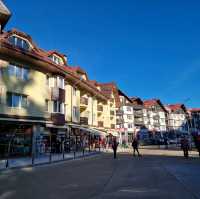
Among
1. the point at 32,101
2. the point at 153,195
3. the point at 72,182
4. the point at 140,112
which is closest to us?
the point at 153,195

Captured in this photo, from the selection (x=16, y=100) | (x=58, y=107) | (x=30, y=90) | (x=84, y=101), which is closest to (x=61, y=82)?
(x=58, y=107)

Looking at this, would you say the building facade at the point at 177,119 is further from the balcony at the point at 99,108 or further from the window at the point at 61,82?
the window at the point at 61,82

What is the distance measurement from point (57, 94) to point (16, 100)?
5927 mm

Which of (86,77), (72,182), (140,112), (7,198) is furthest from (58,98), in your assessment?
(140,112)

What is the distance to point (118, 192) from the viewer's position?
8406mm

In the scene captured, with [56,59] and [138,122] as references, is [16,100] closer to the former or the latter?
A: [56,59]

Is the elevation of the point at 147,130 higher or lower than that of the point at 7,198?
higher

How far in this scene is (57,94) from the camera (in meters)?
30.8

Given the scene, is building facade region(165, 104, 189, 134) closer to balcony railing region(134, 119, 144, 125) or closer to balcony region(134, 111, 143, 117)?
balcony railing region(134, 119, 144, 125)

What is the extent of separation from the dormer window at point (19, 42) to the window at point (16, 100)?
17.0 feet

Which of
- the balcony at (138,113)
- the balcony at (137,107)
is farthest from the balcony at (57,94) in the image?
the balcony at (138,113)

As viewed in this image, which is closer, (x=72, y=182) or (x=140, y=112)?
(x=72, y=182)

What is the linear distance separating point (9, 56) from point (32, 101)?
204 inches

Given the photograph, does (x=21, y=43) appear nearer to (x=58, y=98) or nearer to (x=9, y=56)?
(x=9, y=56)
